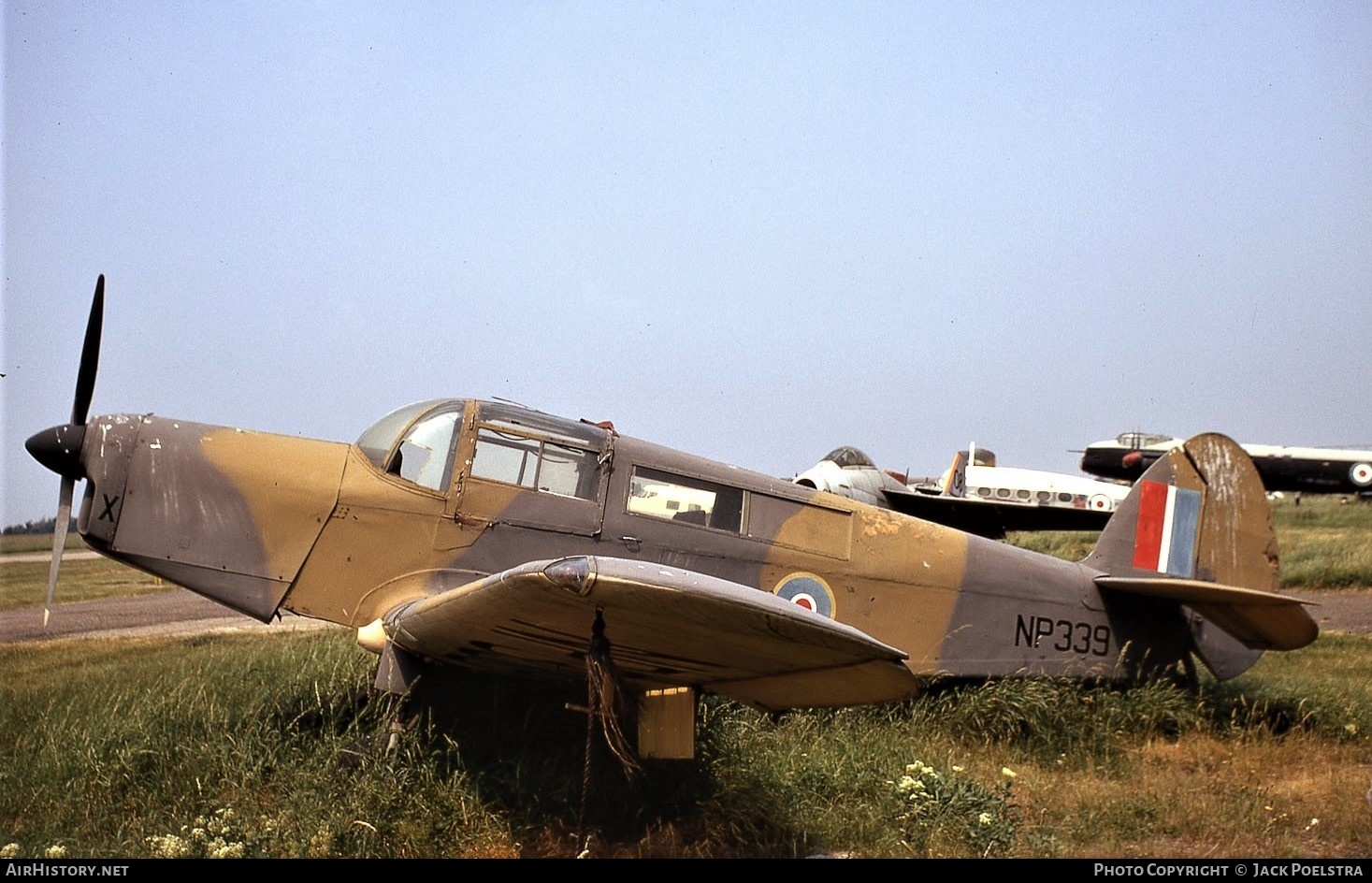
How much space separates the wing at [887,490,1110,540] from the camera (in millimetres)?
19047

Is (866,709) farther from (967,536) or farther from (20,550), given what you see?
(20,550)

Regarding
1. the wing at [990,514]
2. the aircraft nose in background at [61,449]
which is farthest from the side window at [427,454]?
the wing at [990,514]

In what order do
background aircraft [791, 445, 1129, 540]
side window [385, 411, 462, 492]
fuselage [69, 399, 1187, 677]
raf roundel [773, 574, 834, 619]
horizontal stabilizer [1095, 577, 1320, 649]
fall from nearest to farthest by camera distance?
fuselage [69, 399, 1187, 677] < side window [385, 411, 462, 492] < raf roundel [773, 574, 834, 619] < horizontal stabilizer [1095, 577, 1320, 649] < background aircraft [791, 445, 1129, 540]

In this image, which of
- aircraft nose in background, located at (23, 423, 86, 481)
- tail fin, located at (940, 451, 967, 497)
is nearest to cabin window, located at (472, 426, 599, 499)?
aircraft nose in background, located at (23, 423, 86, 481)

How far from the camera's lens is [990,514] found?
19219 mm

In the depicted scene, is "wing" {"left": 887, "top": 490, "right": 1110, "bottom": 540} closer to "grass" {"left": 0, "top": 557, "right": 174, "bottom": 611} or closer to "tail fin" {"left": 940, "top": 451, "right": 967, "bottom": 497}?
"tail fin" {"left": 940, "top": 451, "right": 967, "bottom": 497}

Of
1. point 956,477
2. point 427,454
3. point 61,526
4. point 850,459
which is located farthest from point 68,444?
point 956,477

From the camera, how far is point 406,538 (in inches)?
245

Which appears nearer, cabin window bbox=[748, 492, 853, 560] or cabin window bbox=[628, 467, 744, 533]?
cabin window bbox=[628, 467, 744, 533]

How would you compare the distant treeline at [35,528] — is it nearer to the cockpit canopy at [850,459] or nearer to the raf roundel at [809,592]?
the raf roundel at [809,592]

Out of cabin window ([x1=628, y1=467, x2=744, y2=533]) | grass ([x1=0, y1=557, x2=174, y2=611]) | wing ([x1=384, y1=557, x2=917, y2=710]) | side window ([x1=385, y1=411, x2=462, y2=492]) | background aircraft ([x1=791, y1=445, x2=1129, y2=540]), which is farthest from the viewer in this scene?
background aircraft ([x1=791, y1=445, x2=1129, y2=540])

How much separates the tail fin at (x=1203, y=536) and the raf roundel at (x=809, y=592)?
227 cm

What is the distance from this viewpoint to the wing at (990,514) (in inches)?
750

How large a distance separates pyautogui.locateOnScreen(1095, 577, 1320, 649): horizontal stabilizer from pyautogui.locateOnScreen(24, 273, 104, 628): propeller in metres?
6.91
